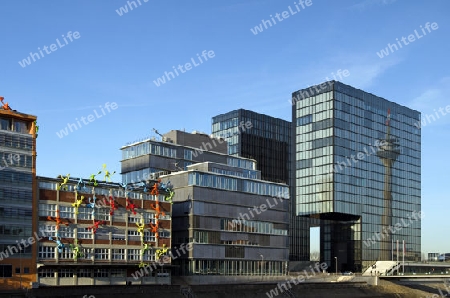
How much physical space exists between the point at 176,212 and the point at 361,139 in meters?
86.9

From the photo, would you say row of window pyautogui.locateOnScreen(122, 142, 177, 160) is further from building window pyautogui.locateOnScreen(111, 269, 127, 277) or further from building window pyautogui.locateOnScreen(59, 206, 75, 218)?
building window pyautogui.locateOnScreen(59, 206, 75, 218)

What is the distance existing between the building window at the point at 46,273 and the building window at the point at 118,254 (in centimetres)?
1150

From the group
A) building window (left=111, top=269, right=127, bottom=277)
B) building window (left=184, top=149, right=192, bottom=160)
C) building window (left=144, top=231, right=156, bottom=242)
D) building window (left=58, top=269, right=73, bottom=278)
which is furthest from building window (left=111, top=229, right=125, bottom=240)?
building window (left=184, top=149, right=192, bottom=160)

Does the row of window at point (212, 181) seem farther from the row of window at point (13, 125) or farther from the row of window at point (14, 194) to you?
the row of window at point (13, 125)

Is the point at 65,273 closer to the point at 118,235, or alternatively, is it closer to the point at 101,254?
the point at 101,254

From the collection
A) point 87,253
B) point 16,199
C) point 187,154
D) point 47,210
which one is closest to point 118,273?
point 87,253

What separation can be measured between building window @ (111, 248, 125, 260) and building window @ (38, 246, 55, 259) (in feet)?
39.4

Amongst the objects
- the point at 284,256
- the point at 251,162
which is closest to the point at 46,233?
the point at 284,256

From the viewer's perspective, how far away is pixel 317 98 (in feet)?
648

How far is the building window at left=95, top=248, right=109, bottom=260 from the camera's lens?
361 feet

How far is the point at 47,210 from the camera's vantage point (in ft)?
340

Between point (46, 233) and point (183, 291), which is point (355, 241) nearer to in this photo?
point (183, 291)

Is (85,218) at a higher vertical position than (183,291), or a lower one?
higher

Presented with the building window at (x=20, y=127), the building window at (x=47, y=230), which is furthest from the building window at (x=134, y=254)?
the building window at (x=20, y=127)
